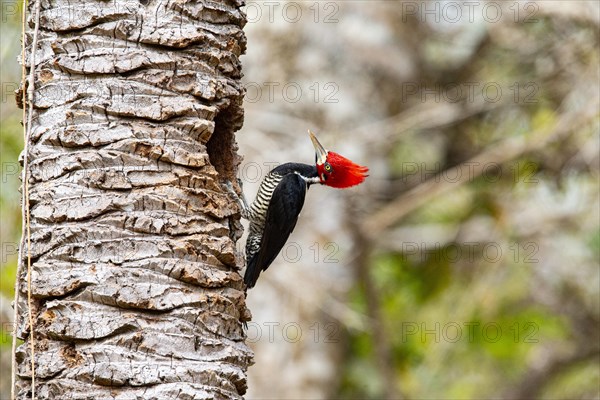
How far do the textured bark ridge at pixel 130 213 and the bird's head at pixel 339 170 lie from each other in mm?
1701

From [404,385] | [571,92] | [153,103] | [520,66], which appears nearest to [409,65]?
[520,66]

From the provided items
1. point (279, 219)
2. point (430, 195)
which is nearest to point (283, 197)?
point (279, 219)

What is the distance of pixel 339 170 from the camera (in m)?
4.79

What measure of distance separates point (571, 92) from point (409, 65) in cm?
177

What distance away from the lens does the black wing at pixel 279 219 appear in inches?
Answer: 181

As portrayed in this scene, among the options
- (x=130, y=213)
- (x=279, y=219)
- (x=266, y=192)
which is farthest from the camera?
(x=266, y=192)

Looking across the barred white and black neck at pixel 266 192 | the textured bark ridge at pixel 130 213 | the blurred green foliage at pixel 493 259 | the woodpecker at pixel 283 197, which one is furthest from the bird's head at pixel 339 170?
the blurred green foliage at pixel 493 259

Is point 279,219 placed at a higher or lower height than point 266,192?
lower

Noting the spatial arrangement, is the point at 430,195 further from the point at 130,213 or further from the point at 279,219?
the point at 130,213

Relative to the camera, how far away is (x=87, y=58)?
294cm

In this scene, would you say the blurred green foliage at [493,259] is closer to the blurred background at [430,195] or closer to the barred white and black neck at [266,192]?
the blurred background at [430,195]

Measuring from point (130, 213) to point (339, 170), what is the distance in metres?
2.10

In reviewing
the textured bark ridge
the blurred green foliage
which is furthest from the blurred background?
the textured bark ridge

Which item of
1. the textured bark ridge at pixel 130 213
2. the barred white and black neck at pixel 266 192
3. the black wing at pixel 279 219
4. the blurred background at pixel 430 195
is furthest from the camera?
the blurred background at pixel 430 195
